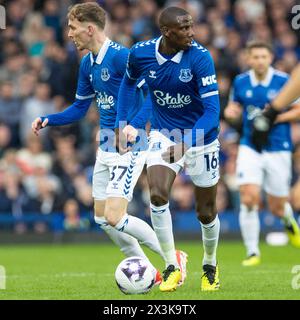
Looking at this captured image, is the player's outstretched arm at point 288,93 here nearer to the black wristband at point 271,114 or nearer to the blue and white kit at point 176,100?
the black wristband at point 271,114

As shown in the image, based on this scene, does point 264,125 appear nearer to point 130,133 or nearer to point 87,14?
point 130,133

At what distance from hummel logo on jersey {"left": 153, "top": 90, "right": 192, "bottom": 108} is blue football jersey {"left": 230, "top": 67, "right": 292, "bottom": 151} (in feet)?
13.3

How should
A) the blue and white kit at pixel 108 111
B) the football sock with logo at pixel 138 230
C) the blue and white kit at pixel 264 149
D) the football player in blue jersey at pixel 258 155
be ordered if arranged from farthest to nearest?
the blue and white kit at pixel 264 149, the football player in blue jersey at pixel 258 155, the blue and white kit at pixel 108 111, the football sock with logo at pixel 138 230

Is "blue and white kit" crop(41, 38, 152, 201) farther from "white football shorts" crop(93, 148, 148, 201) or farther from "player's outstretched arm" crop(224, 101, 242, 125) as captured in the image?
"player's outstretched arm" crop(224, 101, 242, 125)

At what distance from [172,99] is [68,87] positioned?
10.9 metres

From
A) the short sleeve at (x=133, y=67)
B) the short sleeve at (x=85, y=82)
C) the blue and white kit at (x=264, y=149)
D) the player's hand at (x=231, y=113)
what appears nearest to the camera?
the short sleeve at (x=133, y=67)

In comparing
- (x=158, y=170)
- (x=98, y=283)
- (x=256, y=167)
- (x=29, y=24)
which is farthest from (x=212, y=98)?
(x=29, y=24)

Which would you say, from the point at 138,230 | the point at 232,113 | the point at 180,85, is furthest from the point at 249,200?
the point at 180,85

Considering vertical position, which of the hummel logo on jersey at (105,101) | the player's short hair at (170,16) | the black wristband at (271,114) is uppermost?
the player's short hair at (170,16)

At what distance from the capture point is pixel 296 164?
17.8 m

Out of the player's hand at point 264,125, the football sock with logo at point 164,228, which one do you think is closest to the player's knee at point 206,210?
the football sock with logo at point 164,228

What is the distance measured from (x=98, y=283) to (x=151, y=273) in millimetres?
1194

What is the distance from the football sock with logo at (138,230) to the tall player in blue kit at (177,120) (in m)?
0.44

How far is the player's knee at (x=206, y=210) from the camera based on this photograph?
9000mm
